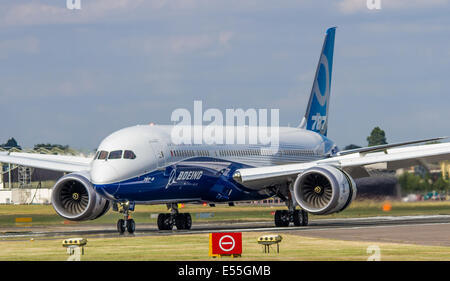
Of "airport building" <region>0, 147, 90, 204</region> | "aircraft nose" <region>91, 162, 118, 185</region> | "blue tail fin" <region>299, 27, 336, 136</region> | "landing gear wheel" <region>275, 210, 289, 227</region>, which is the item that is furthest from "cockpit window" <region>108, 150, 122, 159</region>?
"airport building" <region>0, 147, 90, 204</region>

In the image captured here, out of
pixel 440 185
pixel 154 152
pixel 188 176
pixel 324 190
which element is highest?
pixel 154 152

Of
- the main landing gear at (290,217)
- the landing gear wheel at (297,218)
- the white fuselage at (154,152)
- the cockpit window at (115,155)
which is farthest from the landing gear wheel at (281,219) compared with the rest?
the cockpit window at (115,155)

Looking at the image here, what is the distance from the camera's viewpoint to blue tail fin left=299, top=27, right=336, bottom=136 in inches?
2132

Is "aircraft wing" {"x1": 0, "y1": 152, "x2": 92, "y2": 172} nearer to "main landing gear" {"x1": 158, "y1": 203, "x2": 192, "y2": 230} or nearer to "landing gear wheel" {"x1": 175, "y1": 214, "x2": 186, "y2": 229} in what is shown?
"main landing gear" {"x1": 158, "y1": 203, "x2": 192, "y2": 230}

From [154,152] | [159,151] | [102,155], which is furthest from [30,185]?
[102,155]

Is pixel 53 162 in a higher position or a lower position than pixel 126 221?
higher

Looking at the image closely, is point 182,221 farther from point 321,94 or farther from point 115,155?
point 321,94

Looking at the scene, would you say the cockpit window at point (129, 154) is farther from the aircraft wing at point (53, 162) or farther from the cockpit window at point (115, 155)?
the aircraft wing at point (53, 162)

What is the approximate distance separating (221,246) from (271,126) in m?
24.0

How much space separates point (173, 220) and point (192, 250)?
12524 millimetres

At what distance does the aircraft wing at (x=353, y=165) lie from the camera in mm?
42250

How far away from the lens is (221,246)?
27031 mm

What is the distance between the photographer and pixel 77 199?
41.9 metres
